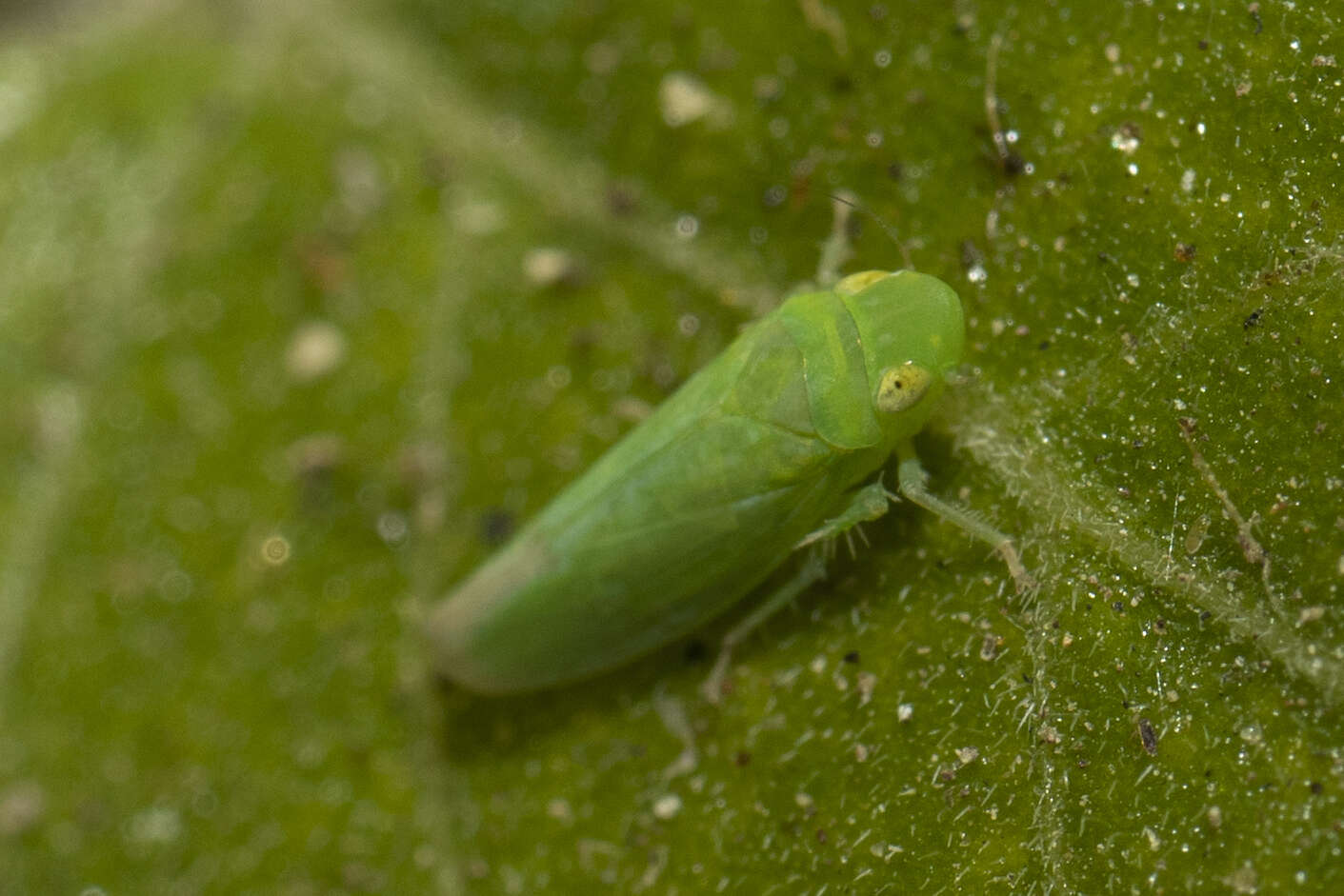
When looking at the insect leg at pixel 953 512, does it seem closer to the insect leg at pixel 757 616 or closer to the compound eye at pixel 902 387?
the compound eye at pixel 902 387

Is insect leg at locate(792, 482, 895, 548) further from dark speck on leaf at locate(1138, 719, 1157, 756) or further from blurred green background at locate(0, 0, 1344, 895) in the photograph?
dark speck on leaf at locate(1138, 719, 1157, 756)

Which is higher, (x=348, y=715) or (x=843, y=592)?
(x=843, y=592)

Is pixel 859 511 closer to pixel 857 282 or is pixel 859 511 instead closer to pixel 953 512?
pixel 953 512

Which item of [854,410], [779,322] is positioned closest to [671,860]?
[854,410]

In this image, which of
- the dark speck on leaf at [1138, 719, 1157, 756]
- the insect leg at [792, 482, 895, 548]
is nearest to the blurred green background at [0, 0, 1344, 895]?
the dark speck on leaf at [1138, 719, 1157, 756]

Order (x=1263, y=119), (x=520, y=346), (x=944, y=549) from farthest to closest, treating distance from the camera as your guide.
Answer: (x=520, y=346) < (x=944, y=549) < (x=1263, y=119)

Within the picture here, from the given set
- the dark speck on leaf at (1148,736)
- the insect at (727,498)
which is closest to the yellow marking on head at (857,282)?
the insect at (727,498)

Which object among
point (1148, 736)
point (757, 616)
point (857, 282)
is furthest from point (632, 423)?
point (1148, 736)

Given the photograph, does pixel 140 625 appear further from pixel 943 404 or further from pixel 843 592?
pixel 943 404
